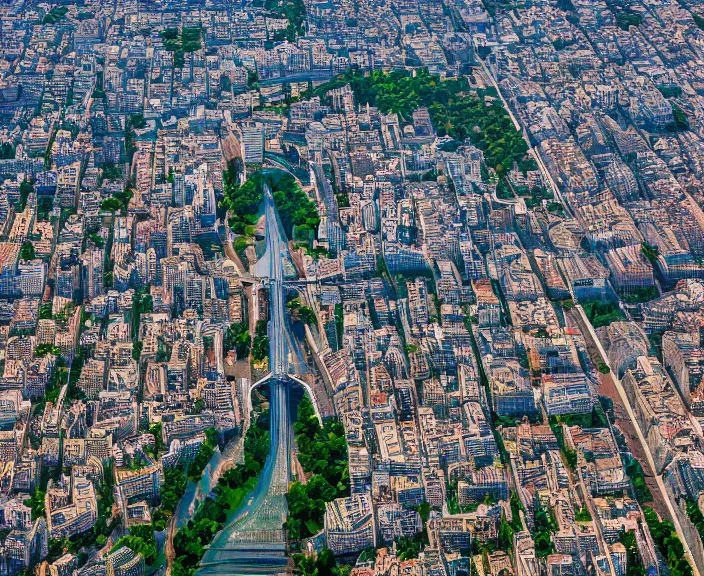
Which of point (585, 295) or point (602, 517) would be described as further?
point (585, 295)

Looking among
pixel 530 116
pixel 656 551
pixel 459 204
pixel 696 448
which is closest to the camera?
pixel 656 551

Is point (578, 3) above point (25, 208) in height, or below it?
above

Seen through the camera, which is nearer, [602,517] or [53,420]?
[602,517]

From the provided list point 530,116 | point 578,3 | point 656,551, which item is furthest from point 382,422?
point 578,3

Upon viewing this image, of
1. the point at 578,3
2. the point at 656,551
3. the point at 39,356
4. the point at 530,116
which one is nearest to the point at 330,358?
the point at 39,356

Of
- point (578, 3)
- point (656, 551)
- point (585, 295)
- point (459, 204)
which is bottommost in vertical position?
point (656, 551)

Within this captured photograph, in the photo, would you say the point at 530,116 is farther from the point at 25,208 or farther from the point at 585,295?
the point at 25,208

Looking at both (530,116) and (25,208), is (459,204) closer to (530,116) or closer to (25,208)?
(530,116)

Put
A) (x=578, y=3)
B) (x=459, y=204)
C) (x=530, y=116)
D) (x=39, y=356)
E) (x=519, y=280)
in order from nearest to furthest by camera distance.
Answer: (x=39, y=356)
(x=519, y=280)
(x=459, y=204)
(x=530, y=116)
(x=578, y=3)

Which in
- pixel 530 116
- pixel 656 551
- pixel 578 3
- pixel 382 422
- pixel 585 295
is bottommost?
pixel 656 551
